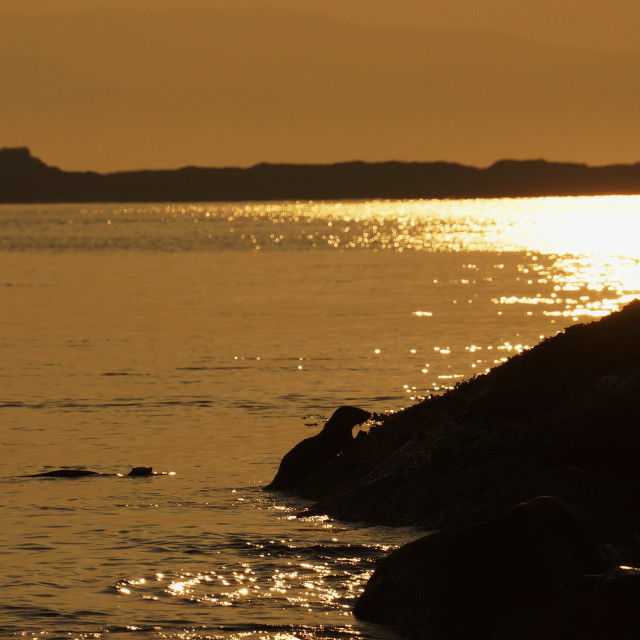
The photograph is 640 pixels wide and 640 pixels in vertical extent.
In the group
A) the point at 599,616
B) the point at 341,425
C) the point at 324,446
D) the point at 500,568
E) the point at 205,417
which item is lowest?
the point at 205,417

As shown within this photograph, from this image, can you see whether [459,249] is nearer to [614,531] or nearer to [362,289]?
[362,289]

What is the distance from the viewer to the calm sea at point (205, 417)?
730 inches

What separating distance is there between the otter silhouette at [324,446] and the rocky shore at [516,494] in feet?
2.05

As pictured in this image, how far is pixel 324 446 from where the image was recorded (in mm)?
27484

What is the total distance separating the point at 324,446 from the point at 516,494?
8.20 meters

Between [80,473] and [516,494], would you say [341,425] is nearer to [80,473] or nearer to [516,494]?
[80,473]

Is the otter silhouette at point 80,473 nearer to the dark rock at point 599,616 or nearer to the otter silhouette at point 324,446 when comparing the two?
the otter silhouette at point 324,446

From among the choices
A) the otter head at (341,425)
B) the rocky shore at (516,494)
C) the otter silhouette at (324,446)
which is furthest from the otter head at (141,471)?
the otter head at (341,425)

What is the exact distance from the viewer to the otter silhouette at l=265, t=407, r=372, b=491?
88.8 ft

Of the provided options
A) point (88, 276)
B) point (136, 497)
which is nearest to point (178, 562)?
point (136, 497)

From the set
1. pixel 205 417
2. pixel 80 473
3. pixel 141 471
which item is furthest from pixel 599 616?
pixel 205 417

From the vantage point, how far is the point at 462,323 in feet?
217

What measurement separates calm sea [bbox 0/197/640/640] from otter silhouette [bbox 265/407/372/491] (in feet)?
3.35

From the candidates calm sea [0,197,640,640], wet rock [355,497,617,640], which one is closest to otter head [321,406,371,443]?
calm sea [0,197,640,640]
